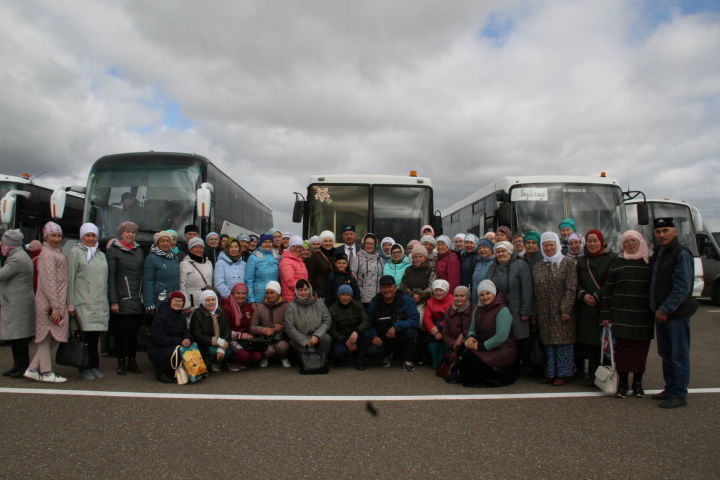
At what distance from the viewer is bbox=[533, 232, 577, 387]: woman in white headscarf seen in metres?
6.12

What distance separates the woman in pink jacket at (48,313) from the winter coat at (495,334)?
4.89 meters

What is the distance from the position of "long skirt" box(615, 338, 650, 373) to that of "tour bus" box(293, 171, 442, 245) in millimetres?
5086

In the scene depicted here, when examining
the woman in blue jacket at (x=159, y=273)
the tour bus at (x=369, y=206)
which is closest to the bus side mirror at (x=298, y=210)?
the tour bus at (x=369, y=206)

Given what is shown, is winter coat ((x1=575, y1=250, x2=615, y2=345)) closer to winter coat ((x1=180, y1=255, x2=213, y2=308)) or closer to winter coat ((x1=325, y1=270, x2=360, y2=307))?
winter coat ((x1=325, y1=270, x2=360, y2=307))

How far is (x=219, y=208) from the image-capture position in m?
11.4

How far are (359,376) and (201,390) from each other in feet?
6.46

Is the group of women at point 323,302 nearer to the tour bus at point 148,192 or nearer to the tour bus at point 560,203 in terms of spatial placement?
the tour bus at point 148,192

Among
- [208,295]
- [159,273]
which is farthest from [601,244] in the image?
[159,273]

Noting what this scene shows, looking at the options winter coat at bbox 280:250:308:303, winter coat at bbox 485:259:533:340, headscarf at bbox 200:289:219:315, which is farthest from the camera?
winter coat at bbox 280:250:308:303

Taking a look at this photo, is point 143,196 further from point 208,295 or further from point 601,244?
point 601,244

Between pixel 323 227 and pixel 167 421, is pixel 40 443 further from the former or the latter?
pixel 323 227

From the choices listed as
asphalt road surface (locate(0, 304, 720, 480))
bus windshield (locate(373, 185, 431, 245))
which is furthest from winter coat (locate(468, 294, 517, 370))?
bus windshield (locate(373, 185, 431, 245))

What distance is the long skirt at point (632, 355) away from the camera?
18.0 feet

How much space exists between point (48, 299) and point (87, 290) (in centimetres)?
41
